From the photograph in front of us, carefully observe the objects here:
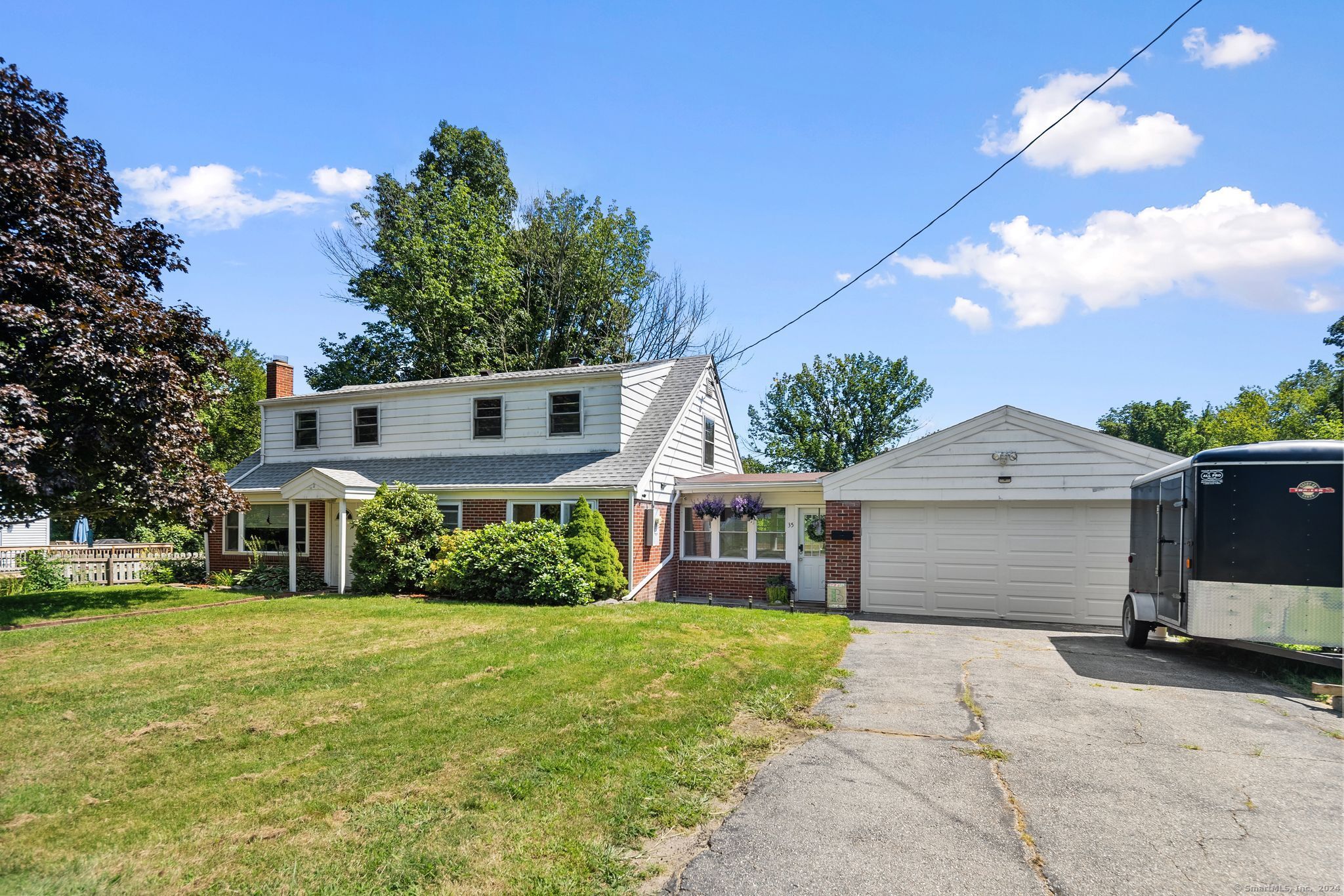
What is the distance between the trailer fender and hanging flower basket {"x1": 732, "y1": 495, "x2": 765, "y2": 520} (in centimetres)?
763

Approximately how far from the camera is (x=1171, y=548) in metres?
9.16

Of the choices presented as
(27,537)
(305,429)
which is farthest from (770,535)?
(27,537)

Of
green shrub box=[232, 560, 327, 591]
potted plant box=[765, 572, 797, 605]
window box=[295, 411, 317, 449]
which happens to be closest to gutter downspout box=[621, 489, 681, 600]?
potted plant box=[765, 572, 797, 605]

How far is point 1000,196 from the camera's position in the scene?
1281 cm

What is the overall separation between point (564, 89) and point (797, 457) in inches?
1006

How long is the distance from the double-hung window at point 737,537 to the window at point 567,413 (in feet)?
11.3

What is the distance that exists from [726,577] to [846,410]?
22.6 m

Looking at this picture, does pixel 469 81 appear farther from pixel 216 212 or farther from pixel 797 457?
pixel 797 457

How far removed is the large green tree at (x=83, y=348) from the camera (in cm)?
1098

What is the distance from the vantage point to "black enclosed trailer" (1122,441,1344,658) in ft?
25.7

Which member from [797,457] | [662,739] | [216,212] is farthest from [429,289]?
[662,739]

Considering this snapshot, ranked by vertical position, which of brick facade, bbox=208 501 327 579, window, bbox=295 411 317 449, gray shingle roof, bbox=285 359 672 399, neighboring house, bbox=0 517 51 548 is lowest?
neighboring house, bbox=0 517 51 548

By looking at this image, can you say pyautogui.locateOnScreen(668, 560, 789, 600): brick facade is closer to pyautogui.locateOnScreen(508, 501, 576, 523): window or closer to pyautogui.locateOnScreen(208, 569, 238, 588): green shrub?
pyautogui.locateOnScreen(508, 501, 576, 523): window

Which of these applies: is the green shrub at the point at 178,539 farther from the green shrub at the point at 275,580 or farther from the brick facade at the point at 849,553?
the brick facade at the point at 849,553
